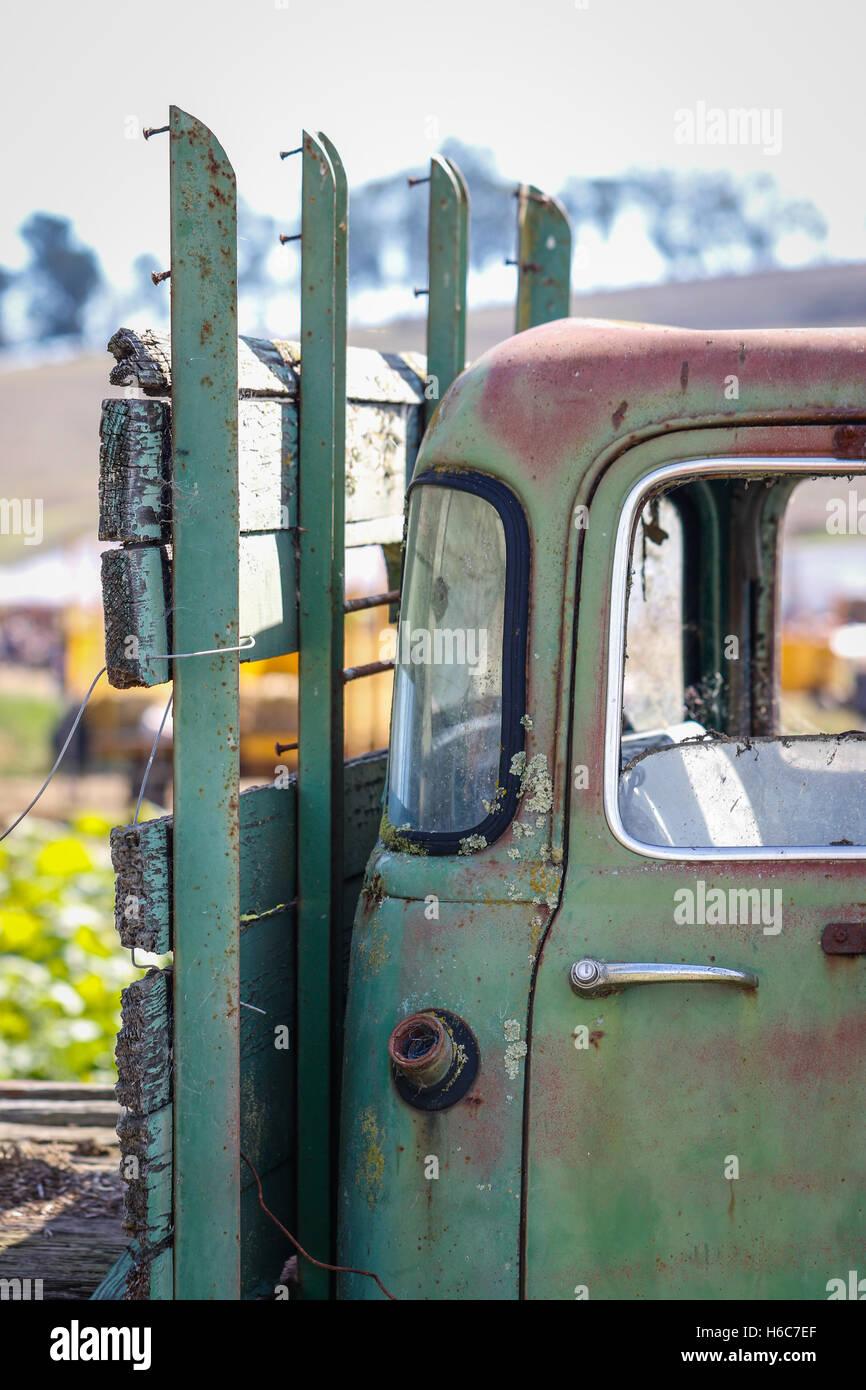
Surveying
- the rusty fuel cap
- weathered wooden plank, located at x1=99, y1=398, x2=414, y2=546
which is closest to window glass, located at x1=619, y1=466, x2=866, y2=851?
the rusty fuel cap

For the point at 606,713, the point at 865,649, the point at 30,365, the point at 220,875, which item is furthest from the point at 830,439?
the point at 30,365

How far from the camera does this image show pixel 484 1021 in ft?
6.53

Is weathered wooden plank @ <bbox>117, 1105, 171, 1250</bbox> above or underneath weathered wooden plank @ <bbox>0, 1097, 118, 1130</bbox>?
above

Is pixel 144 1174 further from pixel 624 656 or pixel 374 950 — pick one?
pixel 624 656

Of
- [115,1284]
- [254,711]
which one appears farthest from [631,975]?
[254,711]

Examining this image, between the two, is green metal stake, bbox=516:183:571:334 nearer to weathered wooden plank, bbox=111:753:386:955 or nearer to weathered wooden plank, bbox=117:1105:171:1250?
weathered wooden plank, bbox=111:753:386:955

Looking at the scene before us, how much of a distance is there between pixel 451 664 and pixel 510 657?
107 millimetres

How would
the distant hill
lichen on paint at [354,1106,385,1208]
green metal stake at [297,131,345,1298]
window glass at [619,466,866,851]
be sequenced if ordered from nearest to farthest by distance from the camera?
1. lichen on paint at [354,1106,385,1208]
2. window glass at [619,466,866,851]
3. green metal stake at [297,131,345,1298]
4. the distant hill

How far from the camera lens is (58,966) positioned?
5328mm

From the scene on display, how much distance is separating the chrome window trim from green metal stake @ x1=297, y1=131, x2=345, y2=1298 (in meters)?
0.59

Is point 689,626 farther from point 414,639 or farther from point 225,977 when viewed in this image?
point 225,977

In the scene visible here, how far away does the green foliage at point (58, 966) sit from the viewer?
4613 millimetres

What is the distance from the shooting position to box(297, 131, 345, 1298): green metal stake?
234cm
